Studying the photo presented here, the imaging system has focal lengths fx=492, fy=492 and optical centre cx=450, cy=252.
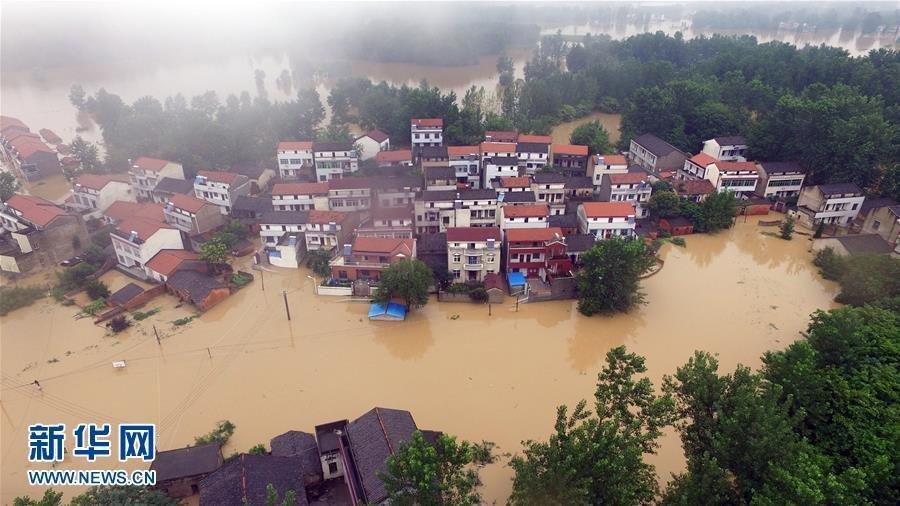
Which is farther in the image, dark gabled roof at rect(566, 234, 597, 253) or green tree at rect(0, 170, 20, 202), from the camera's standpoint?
green tree at rect(0, 170, 20, 202)

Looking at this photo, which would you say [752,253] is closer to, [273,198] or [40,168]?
[273,198]

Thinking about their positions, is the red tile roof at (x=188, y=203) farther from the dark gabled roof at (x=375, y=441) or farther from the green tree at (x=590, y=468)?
the green tree at (x=590, y=468)

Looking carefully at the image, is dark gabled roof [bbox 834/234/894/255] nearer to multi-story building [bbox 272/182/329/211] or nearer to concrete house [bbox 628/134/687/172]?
concrete house [bbox 628/134/687/172]

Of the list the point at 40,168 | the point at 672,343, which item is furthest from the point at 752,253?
the point at 40,168

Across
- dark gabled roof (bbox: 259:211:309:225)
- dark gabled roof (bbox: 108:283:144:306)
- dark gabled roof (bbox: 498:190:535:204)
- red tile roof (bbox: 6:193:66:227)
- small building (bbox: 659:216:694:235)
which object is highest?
red tile roof (bbox: 6:193:66:227)

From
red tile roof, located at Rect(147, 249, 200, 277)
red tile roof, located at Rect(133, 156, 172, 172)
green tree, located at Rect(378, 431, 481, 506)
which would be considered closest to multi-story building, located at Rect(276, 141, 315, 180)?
red tile roof, located at Rect(133, 156, 172, 172)

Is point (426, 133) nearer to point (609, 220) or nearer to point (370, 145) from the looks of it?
point (370, 145)

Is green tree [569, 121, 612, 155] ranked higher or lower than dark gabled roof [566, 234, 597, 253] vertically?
higher

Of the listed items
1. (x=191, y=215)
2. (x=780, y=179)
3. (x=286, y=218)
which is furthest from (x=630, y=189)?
(x=191, y=215)
